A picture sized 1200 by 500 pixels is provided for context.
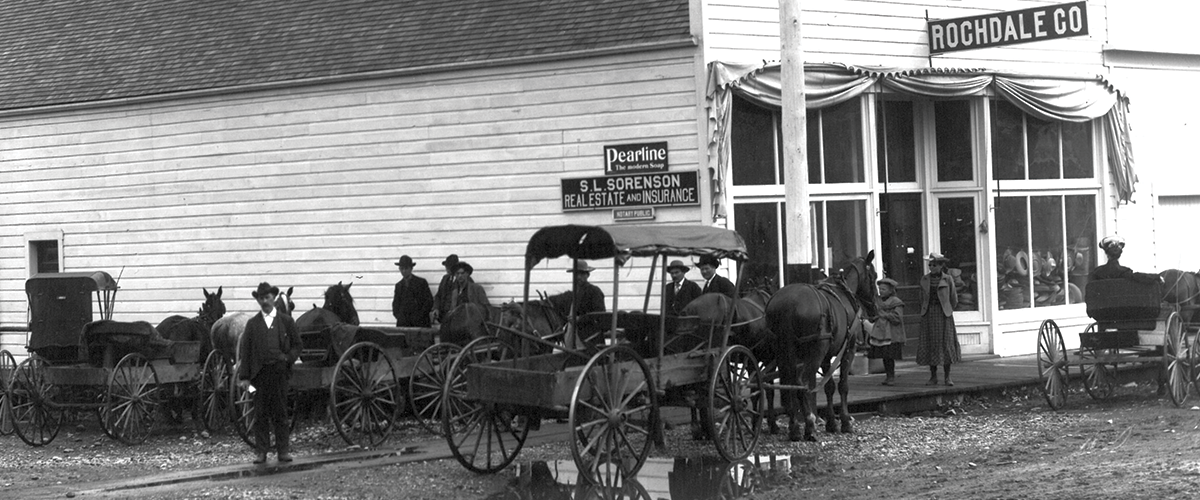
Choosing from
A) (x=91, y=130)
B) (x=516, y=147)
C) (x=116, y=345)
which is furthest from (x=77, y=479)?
(x=91, y=130)

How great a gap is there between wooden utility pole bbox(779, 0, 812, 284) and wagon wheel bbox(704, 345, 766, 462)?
8.75 feet

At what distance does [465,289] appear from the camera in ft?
61.1

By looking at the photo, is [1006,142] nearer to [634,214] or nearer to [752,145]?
[752,145]

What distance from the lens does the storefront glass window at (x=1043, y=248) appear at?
2156cm

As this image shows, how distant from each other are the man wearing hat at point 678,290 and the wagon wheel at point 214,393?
191 inches


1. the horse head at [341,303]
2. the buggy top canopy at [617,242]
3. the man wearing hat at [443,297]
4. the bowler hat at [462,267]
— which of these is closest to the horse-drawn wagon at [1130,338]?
the buggy top canopy at [617,242]

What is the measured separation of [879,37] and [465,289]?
21.1ft

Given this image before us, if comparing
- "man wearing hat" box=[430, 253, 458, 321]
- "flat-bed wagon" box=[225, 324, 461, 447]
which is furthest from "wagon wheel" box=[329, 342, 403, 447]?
"man wearing hat" box=[430, 253, 458, 321]

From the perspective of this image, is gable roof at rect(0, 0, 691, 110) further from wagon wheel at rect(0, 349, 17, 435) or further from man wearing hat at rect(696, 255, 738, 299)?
wagon wheel at rect(0, 349, 17, 435)

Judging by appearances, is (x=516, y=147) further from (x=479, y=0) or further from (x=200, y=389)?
(x=200, y=389)

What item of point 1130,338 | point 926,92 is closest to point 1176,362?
point 1130,338

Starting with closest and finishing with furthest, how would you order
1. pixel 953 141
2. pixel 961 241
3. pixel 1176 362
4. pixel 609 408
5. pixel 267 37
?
Answer: pixel 609 408
pixel 1176 362
pixel 953 141
pixel 961 241
pixel 267 37

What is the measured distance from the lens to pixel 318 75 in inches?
826

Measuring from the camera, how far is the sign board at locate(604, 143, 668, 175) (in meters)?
18.3
